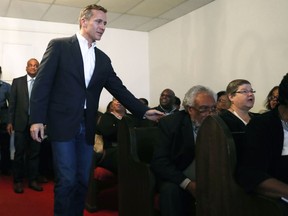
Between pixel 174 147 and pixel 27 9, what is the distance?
3865 mm

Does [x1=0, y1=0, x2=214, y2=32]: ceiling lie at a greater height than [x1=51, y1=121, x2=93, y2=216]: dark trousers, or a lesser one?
greater

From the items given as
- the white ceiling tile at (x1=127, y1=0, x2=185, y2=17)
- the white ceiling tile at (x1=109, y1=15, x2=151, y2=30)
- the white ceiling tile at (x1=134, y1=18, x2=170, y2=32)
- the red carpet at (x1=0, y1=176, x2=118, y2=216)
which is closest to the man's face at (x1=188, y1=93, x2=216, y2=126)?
the red carpet at (x1=0, y1=176, x2=118, y2=216)

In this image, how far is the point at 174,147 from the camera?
1948 millimetres

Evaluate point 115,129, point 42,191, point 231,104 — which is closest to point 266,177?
point 231,104

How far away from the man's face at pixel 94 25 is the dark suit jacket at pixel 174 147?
2.16 ft

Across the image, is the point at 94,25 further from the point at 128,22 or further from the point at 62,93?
the point at 128,22

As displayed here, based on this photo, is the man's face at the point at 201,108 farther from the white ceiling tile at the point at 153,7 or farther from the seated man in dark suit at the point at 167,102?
the white ceiling tile at the point at 153,7

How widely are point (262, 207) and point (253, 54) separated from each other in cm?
306

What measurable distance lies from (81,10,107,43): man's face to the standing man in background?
2.89 meters

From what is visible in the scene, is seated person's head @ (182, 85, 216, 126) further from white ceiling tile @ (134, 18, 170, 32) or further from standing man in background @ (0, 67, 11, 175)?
white ceiling tile @ (134, 18, 170, 32)

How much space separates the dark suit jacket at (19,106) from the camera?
3.54 m

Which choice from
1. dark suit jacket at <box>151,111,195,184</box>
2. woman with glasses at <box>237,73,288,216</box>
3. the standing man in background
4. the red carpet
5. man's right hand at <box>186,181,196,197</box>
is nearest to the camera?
woman with glasses at <box>237,73,288,216</box>

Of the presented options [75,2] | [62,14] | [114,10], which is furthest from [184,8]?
[62,14]

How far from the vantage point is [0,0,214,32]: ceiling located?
4621mm
